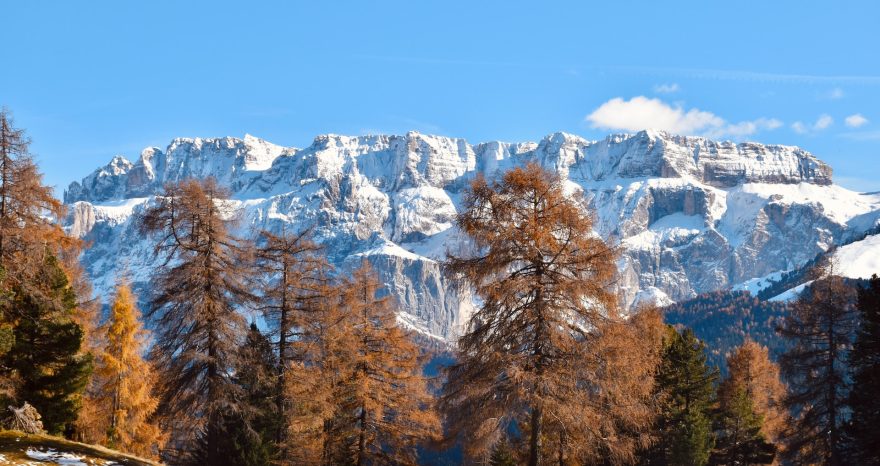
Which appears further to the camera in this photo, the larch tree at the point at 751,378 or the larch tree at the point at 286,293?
the larch tree at the point at 751,378

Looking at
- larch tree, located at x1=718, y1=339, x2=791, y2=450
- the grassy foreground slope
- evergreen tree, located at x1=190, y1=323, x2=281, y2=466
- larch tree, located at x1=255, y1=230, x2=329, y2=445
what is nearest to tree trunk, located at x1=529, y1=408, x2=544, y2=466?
evergreen tree, located at x1=190, y1=323, x2=281, y2=466

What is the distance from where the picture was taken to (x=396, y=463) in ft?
89.9

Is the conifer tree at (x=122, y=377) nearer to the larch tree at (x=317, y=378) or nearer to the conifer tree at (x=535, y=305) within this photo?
the larch tree at (x=317, y=378)

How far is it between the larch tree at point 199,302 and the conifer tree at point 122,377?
862 centimetres

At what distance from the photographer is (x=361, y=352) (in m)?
26.7

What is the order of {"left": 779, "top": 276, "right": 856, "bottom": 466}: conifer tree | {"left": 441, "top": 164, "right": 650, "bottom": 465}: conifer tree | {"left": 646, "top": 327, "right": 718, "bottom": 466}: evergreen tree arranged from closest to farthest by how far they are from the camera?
{"left": 441, "top": 164, "right": 650, "bottom": 465}: conifer tree < {"left": 779, "top": 276, "right": 856, "bottom": 466}: conifer tree < {"left": 646, "top": 327, "right": 718, "bottom": 466}: evergreen tree

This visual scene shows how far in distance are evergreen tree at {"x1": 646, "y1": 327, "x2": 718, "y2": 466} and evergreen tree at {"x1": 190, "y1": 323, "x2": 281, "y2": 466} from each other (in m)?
18.4

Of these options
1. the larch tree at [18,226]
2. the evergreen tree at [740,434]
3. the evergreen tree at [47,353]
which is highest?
the larch tree at [18,226]

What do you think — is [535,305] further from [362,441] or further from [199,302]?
[362,441]

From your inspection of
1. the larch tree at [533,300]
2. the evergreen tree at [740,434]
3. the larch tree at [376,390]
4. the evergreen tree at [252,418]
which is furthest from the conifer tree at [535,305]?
the evergreen tree at [740,434]

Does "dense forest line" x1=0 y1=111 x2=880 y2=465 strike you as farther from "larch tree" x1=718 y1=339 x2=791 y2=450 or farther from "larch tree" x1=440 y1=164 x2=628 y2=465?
"larch tree" x1=718 y1=339 x2=791 y2=450

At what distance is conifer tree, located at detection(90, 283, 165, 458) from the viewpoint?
31156 mm

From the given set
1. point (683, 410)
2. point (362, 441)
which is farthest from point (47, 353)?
point (683, 410)

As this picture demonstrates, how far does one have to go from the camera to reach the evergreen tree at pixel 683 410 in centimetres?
3328
